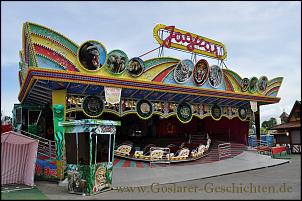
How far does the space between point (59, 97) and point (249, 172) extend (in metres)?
9.74

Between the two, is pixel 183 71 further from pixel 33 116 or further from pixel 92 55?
pixel 33 116

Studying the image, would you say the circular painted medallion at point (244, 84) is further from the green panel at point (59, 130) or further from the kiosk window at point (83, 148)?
the kiosk window at point (83, 148)

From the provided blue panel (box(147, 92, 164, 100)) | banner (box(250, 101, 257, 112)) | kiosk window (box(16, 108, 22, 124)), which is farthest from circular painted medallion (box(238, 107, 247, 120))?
kiosk window (box(16, 108, 22, 124))

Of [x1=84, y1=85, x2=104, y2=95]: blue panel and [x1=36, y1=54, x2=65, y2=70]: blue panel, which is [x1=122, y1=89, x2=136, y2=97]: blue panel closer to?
[x1=84, y1=85, x2=104, y2=95]: blue panel

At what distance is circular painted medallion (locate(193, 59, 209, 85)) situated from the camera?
19.7 m

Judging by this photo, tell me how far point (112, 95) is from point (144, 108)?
2927mm

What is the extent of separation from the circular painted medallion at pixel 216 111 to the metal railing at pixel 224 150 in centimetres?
221

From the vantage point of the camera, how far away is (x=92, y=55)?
15.1 metres

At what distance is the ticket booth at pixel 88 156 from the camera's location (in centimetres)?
1069

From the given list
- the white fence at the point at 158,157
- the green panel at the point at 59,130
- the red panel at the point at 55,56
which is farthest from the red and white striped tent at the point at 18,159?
the white fence at the point at 158,157

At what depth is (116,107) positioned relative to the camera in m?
17.2

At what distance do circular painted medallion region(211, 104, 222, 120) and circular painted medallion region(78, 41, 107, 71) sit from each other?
9.74m

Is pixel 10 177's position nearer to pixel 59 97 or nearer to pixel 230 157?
pixel 59 97

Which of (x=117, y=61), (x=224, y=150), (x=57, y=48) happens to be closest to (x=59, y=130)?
(x=57, y=48)
